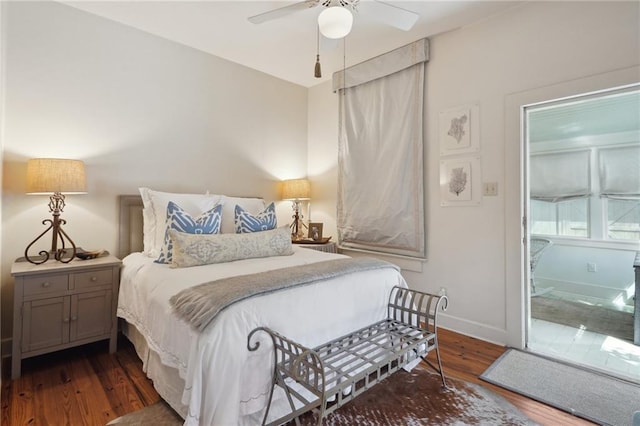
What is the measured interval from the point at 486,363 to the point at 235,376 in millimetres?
1915

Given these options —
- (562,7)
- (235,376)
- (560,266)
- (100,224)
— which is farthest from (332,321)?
(560,266)

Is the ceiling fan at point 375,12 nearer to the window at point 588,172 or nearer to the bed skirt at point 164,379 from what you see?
the window at point 588,172

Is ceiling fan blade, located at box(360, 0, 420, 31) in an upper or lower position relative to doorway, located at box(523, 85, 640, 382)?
upper

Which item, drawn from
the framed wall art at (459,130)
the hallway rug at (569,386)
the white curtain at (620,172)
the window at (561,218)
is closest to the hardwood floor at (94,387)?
the hallway rug at (569,386)

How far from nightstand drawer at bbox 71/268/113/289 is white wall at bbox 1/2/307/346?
0.51 metres

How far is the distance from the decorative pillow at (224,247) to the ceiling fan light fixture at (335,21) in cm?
151

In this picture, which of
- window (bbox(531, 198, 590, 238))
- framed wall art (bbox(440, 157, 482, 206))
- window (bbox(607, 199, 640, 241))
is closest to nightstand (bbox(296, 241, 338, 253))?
framed wall art (bbox(440, 157, 482, 206))

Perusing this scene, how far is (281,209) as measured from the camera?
13.3 ft

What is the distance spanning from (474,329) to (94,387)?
9.53 ft

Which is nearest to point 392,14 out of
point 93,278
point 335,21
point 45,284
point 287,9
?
point 335,21

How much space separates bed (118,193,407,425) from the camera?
1.27 m

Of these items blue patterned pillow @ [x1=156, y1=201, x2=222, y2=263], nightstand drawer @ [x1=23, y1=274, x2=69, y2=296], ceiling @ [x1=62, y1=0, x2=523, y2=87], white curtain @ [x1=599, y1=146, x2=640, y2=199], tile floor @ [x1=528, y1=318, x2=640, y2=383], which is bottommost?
tile floor @ [x1=528, y1=318, x2=640, y2=383]

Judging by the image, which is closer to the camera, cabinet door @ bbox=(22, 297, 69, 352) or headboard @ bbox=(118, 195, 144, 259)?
cabinet door @ bbox=(22, 297, 69, 352)

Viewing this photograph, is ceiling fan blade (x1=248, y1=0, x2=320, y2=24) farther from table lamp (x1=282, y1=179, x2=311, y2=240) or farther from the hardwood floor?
the hardwood floor
